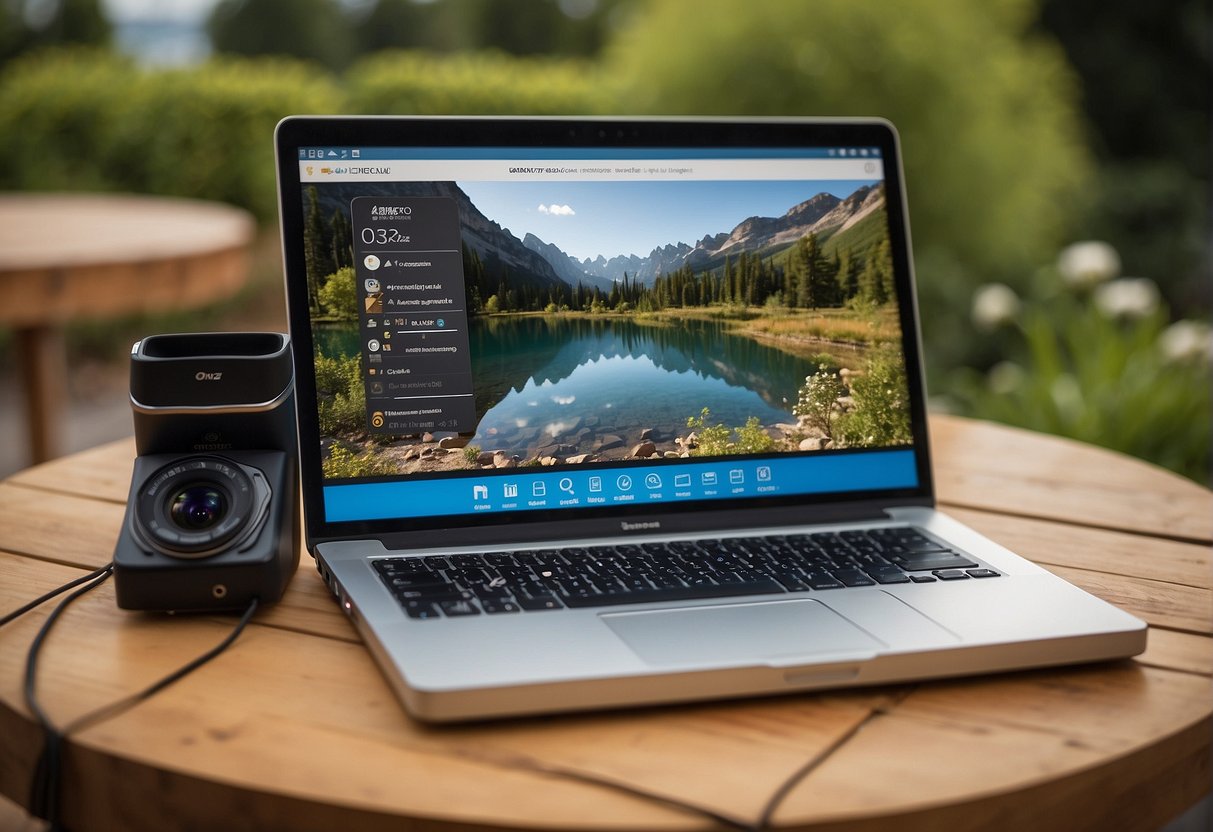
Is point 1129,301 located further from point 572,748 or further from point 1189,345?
point 572,748

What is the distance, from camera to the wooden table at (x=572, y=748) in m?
0.63

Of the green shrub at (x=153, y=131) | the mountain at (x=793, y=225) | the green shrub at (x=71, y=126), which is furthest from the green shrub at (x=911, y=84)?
the mountain at (x=793, y=225)

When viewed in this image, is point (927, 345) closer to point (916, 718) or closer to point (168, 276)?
point (168, 276)

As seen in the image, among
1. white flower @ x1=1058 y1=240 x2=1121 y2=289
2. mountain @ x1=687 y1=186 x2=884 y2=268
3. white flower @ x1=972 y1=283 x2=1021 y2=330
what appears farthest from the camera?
white flower @ x1=1058 y1=240 x2=1121 y2=289

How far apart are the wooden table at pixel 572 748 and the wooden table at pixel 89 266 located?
1363 mm

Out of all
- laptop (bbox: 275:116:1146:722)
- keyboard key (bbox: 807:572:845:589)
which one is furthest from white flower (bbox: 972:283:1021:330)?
keyboard key (bbox: 807:572:845:589)

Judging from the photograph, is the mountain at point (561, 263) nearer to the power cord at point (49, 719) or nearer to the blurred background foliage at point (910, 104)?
the power cord at point (49, 719)

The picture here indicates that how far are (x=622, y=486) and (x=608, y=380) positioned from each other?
0.11m

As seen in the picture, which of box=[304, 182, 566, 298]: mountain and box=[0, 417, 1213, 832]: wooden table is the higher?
box=[304, 182, 566, 298]: mountain

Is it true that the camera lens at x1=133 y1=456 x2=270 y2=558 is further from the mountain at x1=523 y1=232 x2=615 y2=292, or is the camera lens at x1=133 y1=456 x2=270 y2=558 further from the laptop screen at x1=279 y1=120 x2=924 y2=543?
the mountain at x1=523 y1=232 x2=615 y2=292

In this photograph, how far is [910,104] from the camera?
13.4 feet

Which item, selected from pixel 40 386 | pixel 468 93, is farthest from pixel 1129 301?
pixel 468 93

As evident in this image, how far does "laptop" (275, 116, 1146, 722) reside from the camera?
34.7 inches

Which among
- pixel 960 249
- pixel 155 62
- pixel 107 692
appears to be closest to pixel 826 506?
pixel 107 692
